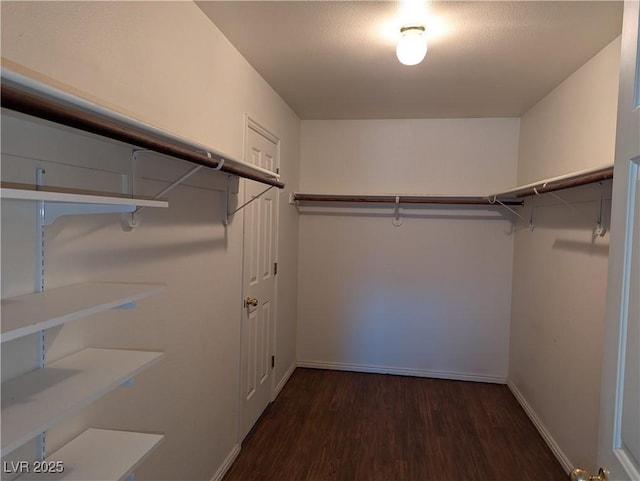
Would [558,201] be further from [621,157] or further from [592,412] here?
[621,157]

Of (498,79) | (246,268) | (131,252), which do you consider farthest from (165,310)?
(498,79)

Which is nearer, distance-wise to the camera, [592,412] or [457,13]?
[457,13]

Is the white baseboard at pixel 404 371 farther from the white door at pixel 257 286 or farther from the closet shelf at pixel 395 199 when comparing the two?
the closet shelf at pixel 395 199

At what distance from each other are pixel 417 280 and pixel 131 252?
284 cm

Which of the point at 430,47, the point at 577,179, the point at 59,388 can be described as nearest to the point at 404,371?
the point at 577,179

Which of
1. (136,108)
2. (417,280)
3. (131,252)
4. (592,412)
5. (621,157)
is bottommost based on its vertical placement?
(592,412)

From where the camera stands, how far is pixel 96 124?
93cm

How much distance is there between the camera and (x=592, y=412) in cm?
209

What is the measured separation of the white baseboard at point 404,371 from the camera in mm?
3684

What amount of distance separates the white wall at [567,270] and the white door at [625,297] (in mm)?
1237

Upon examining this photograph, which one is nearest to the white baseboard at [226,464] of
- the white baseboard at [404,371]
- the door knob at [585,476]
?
the white baseboard at [404,371]

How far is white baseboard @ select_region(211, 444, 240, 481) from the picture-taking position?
2213mm

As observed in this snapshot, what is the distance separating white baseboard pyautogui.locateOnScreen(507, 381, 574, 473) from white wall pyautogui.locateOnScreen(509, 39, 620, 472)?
1cm

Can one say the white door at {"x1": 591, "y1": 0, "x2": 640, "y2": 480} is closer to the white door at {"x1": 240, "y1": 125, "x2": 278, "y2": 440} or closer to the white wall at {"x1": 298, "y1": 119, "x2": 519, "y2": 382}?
the white door at {"x1": 240, "y1": 125, "x2": 278, "y2": 440}
